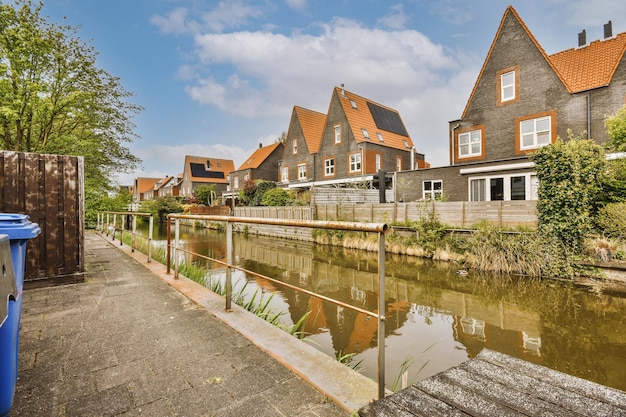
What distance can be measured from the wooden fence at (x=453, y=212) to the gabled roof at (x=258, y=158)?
2373 centimetres

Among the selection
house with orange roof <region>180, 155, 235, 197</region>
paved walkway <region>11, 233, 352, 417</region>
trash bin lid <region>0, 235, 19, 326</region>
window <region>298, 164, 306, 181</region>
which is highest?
house with orange roof <region>180, 155, 235, 197</region>

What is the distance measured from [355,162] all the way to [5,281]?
26.5 metres

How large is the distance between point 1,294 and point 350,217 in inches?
626

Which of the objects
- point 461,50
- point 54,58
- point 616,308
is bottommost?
point 616,308

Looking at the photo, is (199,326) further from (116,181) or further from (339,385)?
(116,181)

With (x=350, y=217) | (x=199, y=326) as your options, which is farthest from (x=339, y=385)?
(x=350, y=217)

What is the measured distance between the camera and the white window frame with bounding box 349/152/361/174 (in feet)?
88.0

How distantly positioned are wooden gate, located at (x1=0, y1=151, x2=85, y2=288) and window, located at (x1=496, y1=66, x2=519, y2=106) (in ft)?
65.7

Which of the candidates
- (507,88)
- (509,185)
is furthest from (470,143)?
(509,185)

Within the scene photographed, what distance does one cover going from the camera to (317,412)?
1.87 meters

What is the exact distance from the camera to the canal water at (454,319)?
441 cm

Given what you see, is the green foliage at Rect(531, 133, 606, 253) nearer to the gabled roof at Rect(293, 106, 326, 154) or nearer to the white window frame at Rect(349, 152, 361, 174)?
the white window frame at Rect(349, 152, 361, 174)

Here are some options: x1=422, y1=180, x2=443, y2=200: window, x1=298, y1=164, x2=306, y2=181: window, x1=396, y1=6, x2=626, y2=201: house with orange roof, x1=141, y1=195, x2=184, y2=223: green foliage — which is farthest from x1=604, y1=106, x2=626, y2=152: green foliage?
x1=141, y1=195, x2=184, y2=223: green foliage

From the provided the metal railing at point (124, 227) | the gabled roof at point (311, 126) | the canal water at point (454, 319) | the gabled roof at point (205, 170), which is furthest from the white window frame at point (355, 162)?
the gabled roof at point (205, 170)
